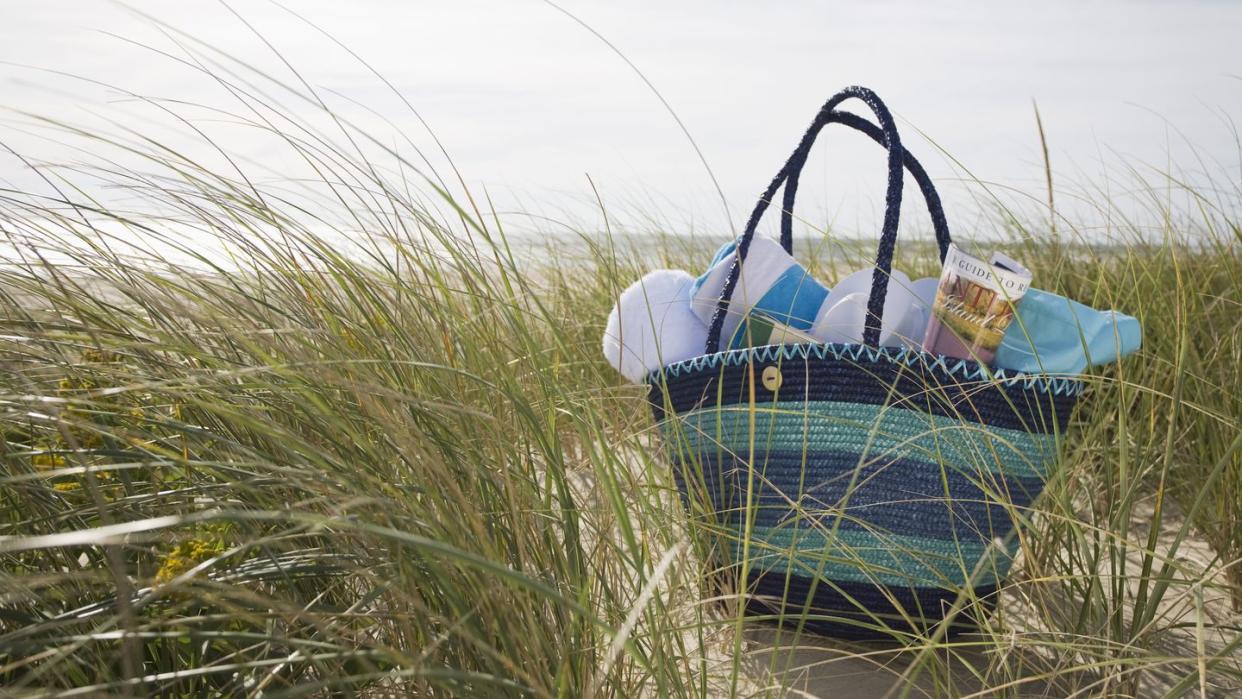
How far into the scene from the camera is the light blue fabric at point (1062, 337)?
160 centimetres

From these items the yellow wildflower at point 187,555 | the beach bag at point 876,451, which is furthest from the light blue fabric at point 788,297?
the yellow wildflower at point 187,555

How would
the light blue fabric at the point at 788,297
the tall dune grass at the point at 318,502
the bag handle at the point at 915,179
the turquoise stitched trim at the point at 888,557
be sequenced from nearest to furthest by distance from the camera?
the tall dune grass at the point at 318,502, the turquoise stitched trim at the point at 888,557, the bag handle at the point at 915,179, the light blue fabric at the point at 788,297

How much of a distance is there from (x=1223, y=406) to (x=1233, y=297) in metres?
0.52

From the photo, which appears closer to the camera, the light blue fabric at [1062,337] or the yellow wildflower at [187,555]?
the yellow wildflower at [187,555]

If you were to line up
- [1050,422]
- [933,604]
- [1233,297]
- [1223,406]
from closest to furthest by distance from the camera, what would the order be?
1. [1050,422]
2. [933,604]
3. [1223,406]
4. [1233,297]

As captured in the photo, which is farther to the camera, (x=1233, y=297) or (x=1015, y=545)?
(x=1233, y=297)

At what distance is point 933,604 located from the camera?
5.53 ft

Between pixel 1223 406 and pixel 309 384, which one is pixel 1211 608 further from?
pixel 309 384

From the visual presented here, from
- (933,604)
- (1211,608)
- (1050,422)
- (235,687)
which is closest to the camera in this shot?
(235,687)

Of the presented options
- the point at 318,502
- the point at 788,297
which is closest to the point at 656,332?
the point at 788,297

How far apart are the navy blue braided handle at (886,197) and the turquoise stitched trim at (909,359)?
0.06 meters

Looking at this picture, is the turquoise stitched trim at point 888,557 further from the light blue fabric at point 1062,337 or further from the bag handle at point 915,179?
the bag handle at point 915,179

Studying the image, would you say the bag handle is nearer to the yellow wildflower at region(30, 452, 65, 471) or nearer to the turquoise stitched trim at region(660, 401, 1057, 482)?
the turquoise stitched trim at region(660, 401, 1057, 482)

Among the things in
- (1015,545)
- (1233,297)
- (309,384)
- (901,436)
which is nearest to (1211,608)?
(1015,545)
